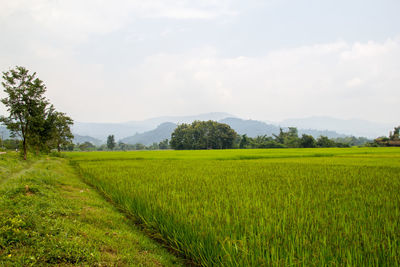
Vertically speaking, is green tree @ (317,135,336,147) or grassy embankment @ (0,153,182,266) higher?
green tree @ (317,135,336,147)

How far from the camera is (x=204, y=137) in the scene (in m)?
70.9

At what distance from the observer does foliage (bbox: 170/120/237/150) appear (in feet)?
232

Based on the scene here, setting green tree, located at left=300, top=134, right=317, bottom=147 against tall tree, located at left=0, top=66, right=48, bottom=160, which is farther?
green tree, located at left=300, top=134, right=317, bottom=147

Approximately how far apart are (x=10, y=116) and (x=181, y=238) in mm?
23303

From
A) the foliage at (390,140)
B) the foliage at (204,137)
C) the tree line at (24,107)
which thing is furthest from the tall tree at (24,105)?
the foliage at (390,140)

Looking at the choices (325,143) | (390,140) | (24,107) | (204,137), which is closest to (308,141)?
(325,143)

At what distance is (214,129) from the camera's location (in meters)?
72.1

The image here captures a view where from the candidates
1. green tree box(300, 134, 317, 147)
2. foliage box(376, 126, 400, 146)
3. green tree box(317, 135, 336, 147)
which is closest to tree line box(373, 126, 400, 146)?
foliage box(376, 126, 400, 146)

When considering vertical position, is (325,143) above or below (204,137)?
below

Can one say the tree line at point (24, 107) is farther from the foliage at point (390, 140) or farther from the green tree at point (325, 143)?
the foliage at point (390, 140)

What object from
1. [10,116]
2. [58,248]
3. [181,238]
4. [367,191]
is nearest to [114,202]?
[58,248]

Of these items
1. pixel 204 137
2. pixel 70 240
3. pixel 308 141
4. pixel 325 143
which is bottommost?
pixel 70 240

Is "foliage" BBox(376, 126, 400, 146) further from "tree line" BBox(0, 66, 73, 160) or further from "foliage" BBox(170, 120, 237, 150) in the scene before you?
"tree line" BBox(0, 66, 73, 160)

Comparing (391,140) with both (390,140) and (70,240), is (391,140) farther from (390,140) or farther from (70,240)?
(70,240)
